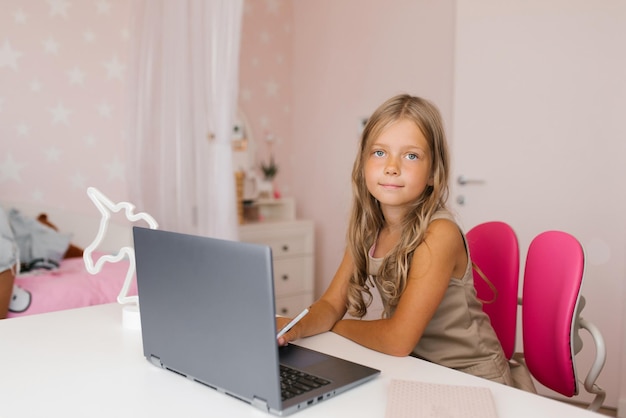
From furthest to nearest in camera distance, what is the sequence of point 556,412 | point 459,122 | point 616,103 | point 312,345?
point 459,122 < point 616,103 < point 312,345 < point 556,412

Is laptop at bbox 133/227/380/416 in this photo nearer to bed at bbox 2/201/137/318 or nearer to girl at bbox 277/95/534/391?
girl at bbox 277/95/534/391

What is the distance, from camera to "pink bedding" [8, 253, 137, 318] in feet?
7.22

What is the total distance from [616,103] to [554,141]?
0.31 meters

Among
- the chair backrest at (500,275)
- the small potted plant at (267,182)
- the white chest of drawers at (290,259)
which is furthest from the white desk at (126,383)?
the small potted plant at (267,182)

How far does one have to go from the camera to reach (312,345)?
1.21 m

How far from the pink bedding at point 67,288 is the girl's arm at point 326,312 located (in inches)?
46.0

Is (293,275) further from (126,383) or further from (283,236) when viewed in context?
(126,383)

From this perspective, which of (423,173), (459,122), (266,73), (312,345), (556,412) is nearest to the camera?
(556,412)

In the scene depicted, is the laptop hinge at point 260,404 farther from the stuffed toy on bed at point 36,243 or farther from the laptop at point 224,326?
the stuffed toy on bed at point 36,243

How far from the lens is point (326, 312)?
1350mm

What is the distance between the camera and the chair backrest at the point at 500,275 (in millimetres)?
1611

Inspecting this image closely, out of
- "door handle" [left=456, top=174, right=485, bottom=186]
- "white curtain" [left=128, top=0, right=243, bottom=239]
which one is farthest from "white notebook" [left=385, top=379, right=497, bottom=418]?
"door handle" [left=456, top=174, right=485, bottom=186]

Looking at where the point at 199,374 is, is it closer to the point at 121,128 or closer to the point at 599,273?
the point at 599,273

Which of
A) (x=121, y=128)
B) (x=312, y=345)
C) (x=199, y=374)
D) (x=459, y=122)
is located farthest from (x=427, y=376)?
(x=121, y=128)
